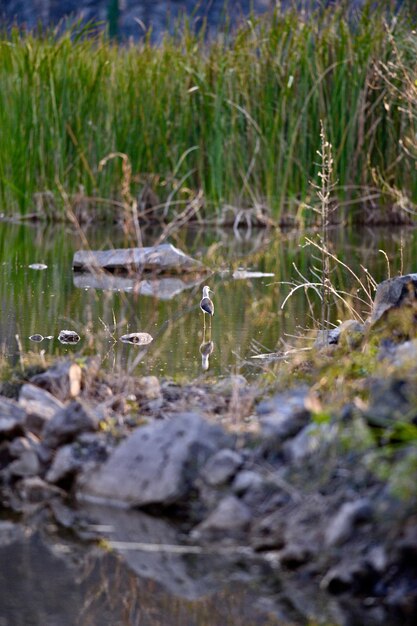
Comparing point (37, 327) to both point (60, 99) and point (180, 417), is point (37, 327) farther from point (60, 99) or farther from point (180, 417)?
point (60, 99)

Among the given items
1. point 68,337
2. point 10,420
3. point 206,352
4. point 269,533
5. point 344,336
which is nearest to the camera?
point 269,533

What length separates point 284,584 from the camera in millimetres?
2445

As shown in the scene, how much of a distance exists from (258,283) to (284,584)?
464cm

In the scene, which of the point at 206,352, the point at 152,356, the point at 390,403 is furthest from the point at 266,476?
the point at 206,352

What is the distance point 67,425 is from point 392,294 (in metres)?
1.47

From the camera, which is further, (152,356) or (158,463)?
(152,356)

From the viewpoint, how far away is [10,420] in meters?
3.11

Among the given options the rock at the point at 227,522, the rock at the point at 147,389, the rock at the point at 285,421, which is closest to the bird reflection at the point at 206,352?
the rock at the point at 147,389

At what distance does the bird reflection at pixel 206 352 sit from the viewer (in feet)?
14.6

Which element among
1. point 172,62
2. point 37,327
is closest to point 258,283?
point 37,327

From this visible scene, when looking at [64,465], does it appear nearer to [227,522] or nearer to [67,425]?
[67,425]

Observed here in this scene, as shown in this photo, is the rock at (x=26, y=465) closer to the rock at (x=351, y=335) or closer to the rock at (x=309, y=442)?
the rock at (x=309, y=442)

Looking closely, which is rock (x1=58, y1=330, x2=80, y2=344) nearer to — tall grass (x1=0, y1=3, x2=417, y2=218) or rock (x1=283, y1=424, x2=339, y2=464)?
rock (x1=283, y1=424, x2=339, y2=464)

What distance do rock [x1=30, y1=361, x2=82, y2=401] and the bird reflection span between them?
2.83ft
